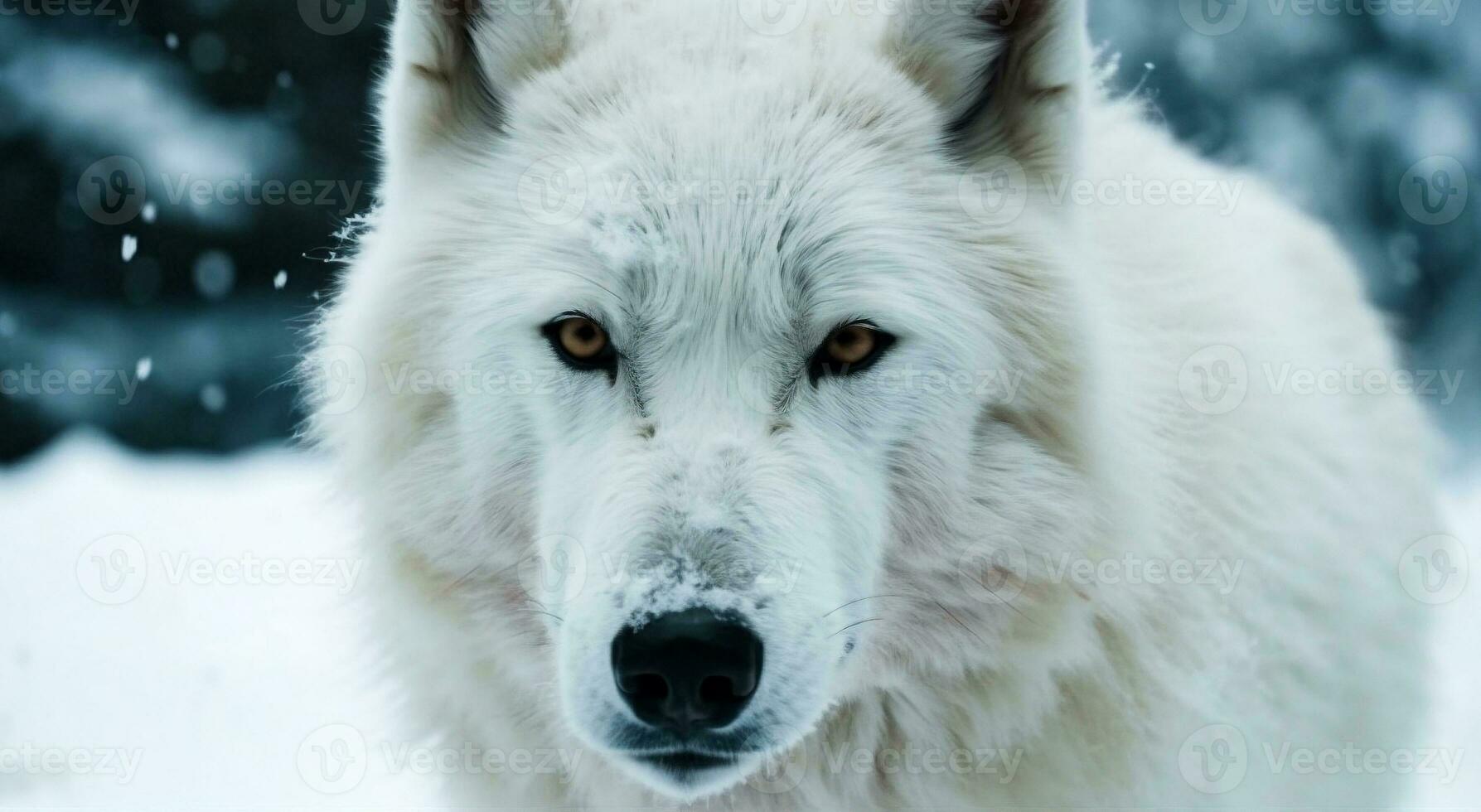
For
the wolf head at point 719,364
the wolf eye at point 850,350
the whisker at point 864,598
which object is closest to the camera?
the wolf head at point 719,364

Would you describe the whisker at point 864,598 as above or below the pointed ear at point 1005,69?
below

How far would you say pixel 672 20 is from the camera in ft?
9.48

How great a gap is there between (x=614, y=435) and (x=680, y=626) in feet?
1.68

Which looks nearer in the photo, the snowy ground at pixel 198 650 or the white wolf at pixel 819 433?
the white wolf at pixel 819 433

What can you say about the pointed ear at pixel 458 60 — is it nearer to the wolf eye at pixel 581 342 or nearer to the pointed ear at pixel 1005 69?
the wolf eye at pixel 581 342

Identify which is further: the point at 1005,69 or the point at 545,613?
the point at 1005,69

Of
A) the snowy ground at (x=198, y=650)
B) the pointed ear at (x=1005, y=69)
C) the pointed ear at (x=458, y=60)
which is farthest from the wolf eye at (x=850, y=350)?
the snowy ground at (x=198, y=650)

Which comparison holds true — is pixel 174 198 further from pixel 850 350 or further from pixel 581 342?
pixel 850 350

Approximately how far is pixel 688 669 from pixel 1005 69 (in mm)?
1551

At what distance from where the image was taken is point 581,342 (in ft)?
8.41

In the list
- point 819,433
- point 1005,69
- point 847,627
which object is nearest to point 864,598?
point 847,627

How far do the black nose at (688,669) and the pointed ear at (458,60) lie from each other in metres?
1.42

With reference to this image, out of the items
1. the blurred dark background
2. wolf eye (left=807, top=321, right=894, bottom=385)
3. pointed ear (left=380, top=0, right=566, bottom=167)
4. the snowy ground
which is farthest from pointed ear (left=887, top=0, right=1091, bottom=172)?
the blurred dark background

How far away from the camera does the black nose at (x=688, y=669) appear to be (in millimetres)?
2098
